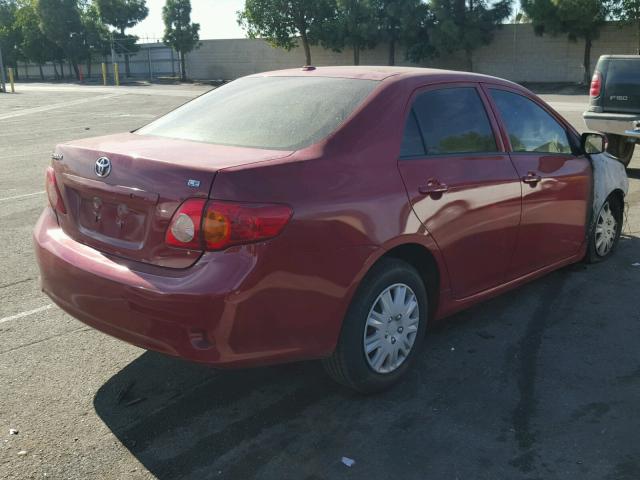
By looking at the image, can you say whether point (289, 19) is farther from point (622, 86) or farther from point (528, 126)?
point (528, 126)

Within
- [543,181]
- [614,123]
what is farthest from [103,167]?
[614,123]

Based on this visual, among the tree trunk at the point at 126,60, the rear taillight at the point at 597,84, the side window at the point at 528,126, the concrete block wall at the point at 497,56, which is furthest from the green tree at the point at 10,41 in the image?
the side window at the point at 528,126

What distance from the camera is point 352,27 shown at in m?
41.5

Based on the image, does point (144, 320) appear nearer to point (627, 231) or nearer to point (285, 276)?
point (285, 276)

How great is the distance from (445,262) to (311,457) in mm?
1410

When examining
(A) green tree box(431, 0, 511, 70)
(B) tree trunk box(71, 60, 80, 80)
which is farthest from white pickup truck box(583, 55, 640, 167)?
(B) tree trunk box(71, 60, 80, 80)

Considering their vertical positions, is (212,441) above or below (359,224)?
below

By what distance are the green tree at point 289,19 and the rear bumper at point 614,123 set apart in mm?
34654

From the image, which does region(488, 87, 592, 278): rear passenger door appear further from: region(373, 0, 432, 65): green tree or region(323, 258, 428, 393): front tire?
region(373, 0, 432, 65): green tree

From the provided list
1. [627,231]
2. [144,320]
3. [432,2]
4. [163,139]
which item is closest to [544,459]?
[144,320]

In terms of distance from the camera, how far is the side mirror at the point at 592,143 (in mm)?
5270

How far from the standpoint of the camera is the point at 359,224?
3285 millimetres

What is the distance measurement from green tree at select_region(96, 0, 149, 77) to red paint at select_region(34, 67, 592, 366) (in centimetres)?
5232

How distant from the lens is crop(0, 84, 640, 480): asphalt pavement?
303 cm
